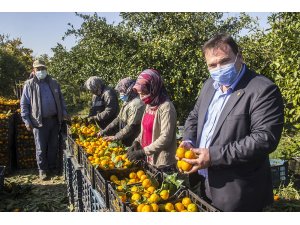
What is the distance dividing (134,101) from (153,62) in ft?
12.1

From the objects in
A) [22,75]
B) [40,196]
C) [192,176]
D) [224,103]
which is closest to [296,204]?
[192,176]

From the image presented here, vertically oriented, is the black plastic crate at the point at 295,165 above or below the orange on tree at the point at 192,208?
below

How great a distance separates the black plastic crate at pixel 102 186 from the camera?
7.90 ft

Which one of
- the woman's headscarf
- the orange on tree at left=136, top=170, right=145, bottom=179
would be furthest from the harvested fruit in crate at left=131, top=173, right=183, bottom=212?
the woman's headscarf

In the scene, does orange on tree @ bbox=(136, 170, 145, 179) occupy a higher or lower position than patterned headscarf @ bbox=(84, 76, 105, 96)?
lower

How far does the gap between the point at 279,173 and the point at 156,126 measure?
8.31 ft

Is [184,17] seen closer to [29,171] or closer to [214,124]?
[29,171]

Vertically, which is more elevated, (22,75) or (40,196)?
(22,75)

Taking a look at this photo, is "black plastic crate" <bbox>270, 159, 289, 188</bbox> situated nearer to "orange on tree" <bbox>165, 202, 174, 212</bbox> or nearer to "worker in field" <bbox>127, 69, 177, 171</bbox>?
"worker in field" <bbox>127, 69, 177, 171</bbox>

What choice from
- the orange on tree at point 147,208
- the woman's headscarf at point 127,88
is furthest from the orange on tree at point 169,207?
→ the woman's headscarf at point 127,88

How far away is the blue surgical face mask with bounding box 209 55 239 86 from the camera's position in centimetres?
235

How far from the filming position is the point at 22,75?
22.5 metres

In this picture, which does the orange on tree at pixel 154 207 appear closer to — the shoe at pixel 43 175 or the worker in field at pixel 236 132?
the worker in field at pixel 236 132

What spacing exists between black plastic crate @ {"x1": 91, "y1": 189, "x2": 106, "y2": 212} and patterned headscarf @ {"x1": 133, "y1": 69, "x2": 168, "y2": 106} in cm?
110
